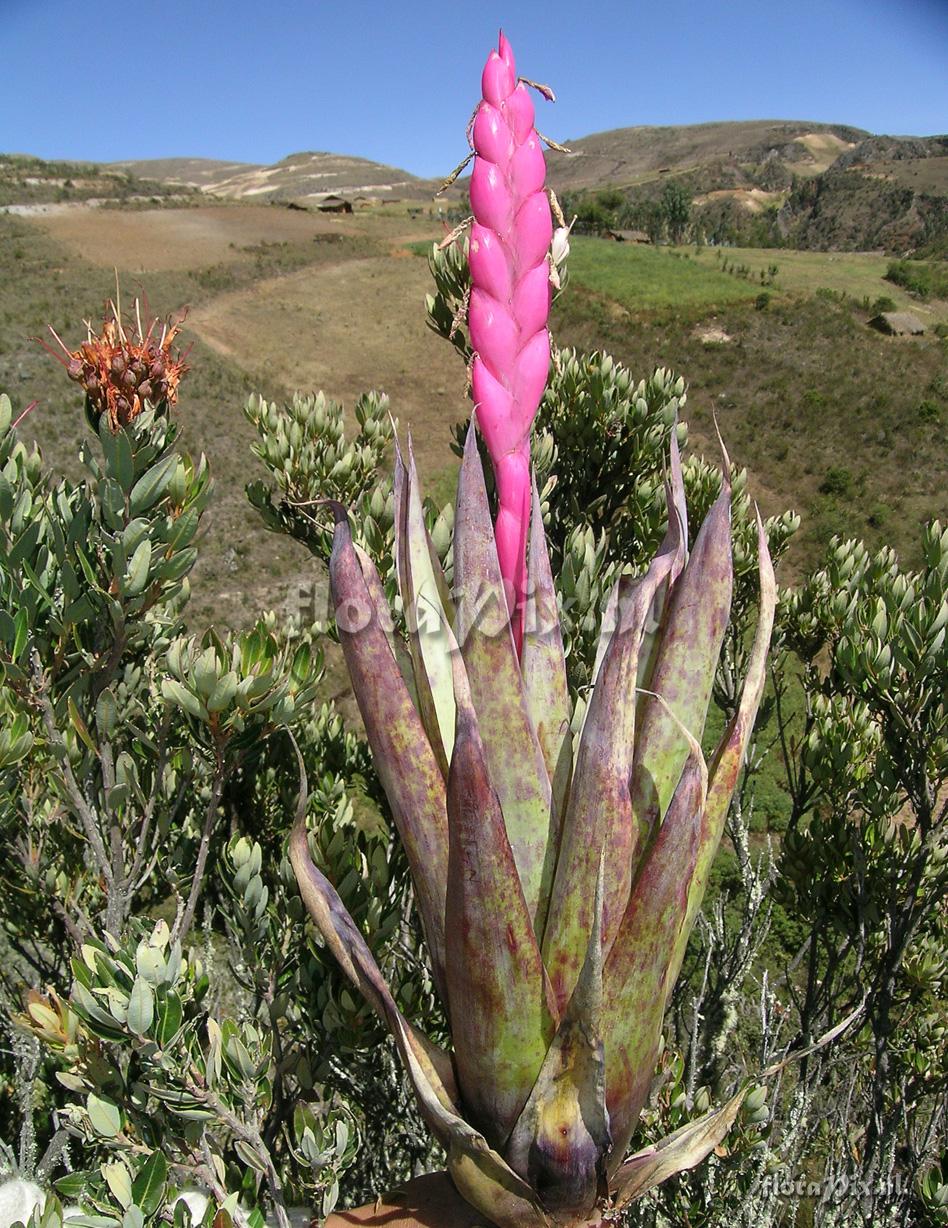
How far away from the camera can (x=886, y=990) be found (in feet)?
8.94

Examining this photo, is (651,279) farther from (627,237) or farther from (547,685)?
(547,685)

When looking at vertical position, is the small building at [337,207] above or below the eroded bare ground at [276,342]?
above

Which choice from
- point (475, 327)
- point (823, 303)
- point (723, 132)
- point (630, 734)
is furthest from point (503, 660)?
point (723, 132)

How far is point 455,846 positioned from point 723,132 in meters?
165

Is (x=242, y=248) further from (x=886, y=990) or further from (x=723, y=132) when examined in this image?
(x=723, y=132)

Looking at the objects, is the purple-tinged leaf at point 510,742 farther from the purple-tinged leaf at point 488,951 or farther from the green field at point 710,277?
the green field at point 710,277

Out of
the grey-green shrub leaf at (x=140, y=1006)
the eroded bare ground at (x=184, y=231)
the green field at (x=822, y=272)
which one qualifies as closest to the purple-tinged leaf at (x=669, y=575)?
the grey-green shrub leaf at (x=140, y=1006)

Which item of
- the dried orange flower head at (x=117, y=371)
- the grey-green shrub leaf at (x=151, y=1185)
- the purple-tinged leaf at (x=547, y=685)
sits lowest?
the grey-green shrub leaf at (x=151, y=1185)

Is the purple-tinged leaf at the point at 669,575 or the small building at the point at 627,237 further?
the small building at the point at 627,237

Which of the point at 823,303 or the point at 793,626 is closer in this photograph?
the point at 793,626

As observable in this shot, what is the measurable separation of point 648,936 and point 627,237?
57.7m

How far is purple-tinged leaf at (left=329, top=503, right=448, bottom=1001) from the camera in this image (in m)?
1.10

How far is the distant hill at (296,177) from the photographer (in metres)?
123

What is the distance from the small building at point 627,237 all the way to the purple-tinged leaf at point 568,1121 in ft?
178
